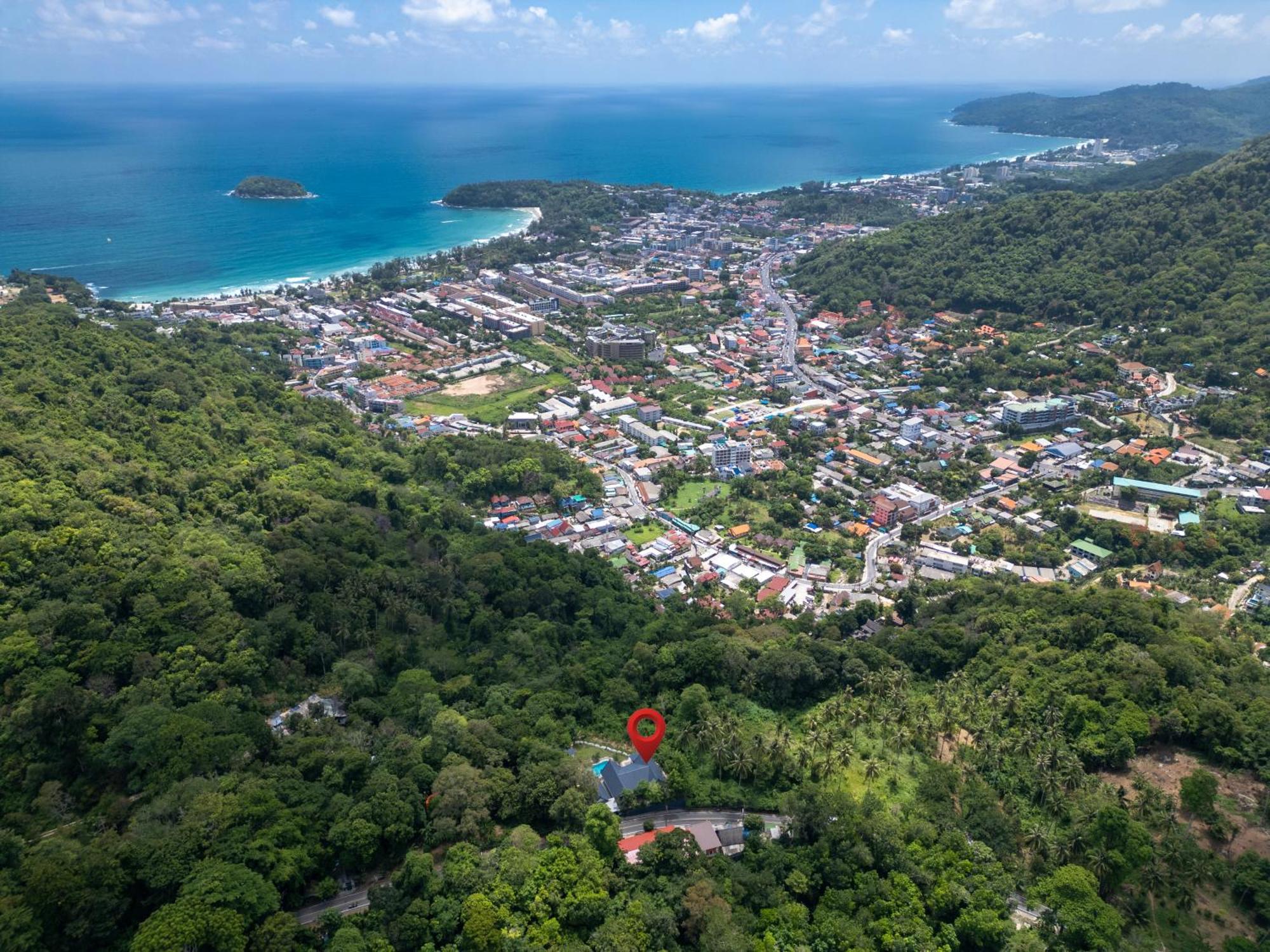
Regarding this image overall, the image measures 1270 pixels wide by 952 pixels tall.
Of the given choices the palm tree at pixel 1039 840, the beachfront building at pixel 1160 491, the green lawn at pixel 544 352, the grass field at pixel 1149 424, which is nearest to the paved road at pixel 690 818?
the palm tree at pixel 1039 840

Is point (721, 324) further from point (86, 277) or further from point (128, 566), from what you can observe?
point (86, 277)

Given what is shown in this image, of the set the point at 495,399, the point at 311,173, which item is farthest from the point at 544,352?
the point at 311,173

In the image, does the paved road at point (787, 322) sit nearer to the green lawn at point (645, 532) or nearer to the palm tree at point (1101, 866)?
the green lawn at point (645, 532)

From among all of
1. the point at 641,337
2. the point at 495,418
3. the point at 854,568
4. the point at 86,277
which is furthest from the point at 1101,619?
the point at 86,277

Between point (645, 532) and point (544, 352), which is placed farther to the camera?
point (544, 352)

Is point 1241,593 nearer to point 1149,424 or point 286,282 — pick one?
point 1149,424
